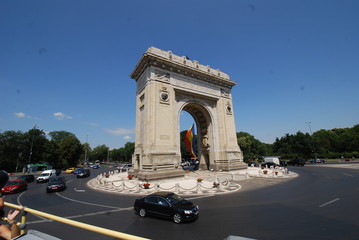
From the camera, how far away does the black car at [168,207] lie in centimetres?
788

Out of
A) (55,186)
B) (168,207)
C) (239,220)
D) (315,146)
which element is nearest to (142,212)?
(168,207)

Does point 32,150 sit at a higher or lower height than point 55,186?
higher

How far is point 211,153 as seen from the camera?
29.1 metres

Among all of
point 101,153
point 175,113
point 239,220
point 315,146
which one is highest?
point 175,113

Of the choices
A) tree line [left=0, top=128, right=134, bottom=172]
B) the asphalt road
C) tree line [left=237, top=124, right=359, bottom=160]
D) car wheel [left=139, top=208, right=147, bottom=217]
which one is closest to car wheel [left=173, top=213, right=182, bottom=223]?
the asphalt road

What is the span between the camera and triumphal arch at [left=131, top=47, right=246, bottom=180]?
71.3ft

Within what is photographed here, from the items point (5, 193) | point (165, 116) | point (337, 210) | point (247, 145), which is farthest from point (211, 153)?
point (247, 145)

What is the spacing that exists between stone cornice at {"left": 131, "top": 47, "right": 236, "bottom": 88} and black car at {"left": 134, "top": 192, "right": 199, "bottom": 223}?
19.5 metres

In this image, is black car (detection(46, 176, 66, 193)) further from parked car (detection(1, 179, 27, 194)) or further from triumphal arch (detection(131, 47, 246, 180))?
triumphal arch (detection(131, 47, 246, 180))

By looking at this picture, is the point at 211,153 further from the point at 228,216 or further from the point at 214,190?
the point at 228,216

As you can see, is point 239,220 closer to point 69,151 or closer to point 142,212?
point 142,212

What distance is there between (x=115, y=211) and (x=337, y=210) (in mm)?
12462

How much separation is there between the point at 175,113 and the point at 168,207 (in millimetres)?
17930

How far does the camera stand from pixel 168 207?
8281mm
